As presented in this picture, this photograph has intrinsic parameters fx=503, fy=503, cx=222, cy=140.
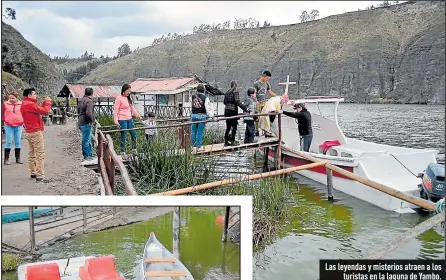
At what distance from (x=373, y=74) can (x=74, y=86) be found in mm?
1994

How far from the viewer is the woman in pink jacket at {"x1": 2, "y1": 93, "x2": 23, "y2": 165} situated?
9.95 ft

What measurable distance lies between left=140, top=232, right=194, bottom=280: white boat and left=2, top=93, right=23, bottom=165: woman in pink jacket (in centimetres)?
95

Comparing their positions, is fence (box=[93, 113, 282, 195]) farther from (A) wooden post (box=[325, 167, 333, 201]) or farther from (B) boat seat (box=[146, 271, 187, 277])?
(A) wooden post (box=[325, 167, 333, 201])

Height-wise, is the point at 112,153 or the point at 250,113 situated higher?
the point at 250,113

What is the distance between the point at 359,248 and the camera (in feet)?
13.0

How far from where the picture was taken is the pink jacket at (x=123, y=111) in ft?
11.1

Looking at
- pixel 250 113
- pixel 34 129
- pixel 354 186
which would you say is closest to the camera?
pixel 34 129

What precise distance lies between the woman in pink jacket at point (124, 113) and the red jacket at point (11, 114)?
2.05ft

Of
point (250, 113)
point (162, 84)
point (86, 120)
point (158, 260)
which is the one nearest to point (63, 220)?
point (158, 260)

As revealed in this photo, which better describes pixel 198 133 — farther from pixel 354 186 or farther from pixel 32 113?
pixel 354 186

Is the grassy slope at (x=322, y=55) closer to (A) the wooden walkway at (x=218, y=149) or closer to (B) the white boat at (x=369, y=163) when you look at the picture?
(B) the white boat at (x=369, y=163)

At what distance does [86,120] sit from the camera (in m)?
3.54

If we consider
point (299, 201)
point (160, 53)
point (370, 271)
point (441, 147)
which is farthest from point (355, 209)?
point (160, 53)

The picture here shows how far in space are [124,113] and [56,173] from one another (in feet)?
2.33
